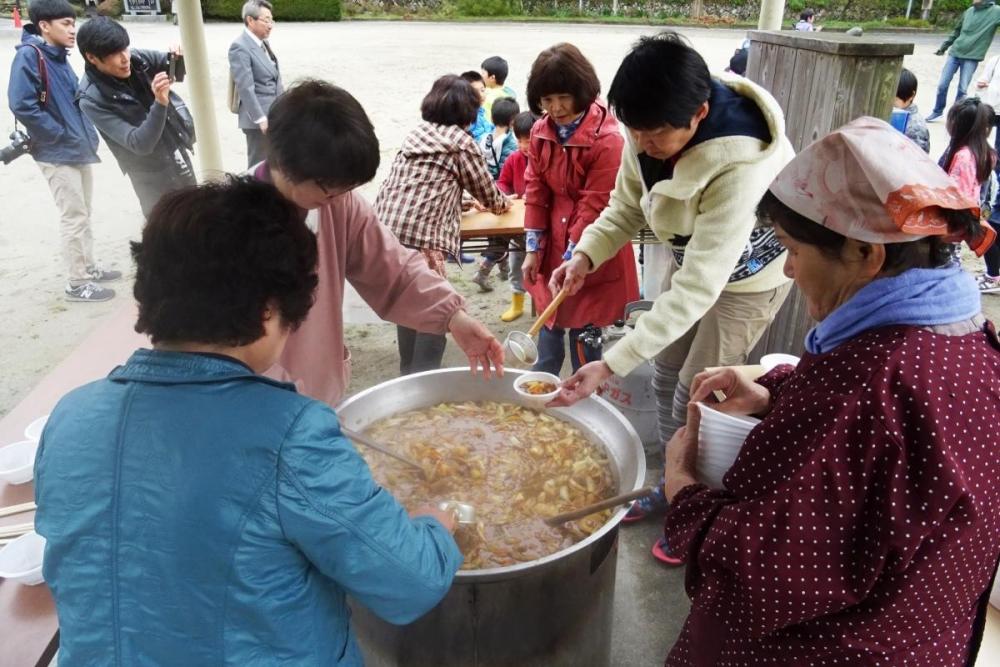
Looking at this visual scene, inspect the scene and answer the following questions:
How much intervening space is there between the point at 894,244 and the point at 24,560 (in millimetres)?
2082

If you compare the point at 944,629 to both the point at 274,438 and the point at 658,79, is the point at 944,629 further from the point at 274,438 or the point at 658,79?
the point at 658,79

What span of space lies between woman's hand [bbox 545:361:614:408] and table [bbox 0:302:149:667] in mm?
1532

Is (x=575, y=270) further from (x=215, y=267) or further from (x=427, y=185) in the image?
(x=215, y=267)

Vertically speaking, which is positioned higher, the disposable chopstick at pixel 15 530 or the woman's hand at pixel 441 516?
the woman's hand at pixel 441 516

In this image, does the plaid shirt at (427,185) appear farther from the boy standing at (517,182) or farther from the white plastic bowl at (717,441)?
the white plastic bowl at (717,441)

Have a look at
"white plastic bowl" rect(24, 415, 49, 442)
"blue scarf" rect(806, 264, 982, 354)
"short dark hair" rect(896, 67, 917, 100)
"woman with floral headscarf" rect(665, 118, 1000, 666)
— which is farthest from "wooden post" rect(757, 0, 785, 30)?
"white plastic bowl" rect(24, 415, 49, 442)

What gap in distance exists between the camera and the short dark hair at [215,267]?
1141mm

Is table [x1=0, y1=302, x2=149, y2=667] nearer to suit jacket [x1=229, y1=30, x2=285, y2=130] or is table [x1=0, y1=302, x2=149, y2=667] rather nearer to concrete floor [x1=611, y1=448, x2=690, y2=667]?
concrete floor [x1=611, y1=448, x2=690, y2=667]

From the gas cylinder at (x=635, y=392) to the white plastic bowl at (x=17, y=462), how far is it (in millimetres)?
2458

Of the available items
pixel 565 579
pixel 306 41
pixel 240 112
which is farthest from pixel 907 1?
pixel 565 579

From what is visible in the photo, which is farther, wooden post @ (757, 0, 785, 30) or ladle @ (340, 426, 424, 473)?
wooden post @ (757, 0, 785, 30)

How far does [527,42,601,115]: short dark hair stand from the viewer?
3.20 metres

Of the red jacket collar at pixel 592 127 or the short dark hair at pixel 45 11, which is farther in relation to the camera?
the short dark hair at pixel 45 11

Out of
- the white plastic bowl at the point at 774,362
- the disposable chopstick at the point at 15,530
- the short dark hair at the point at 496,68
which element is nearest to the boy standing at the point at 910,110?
the short dark hair at the point at 496,68
